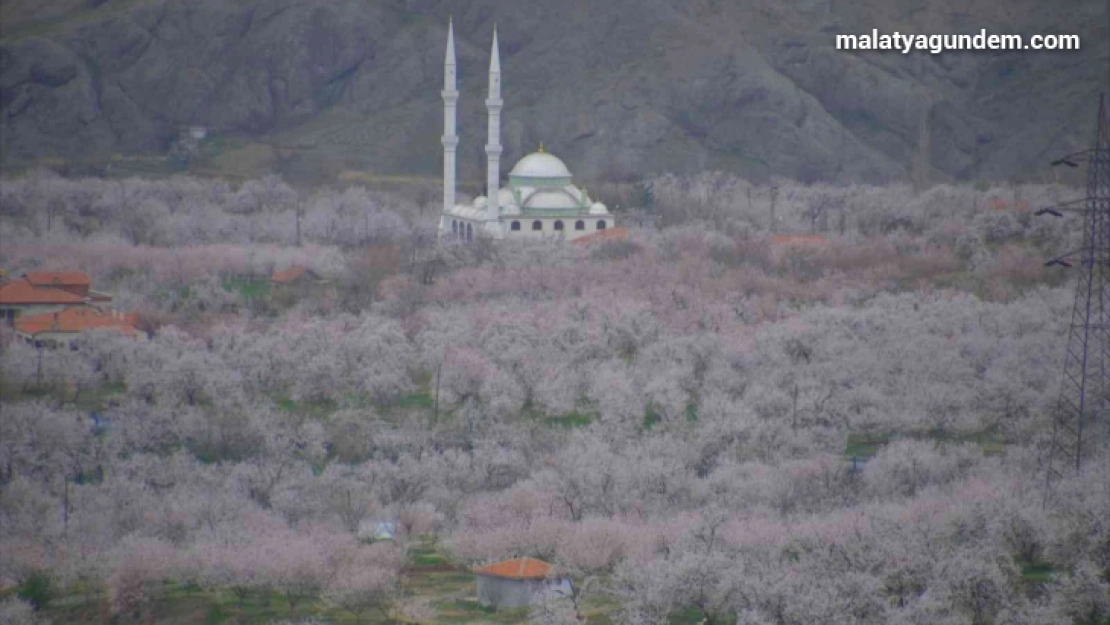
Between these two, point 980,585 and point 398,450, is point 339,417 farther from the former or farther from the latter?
point 980,585

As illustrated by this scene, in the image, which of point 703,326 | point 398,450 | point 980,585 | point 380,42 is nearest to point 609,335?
point 703,326

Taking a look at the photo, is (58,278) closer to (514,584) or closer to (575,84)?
(514,584)

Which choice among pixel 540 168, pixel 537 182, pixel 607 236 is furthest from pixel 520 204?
pixel 607 236

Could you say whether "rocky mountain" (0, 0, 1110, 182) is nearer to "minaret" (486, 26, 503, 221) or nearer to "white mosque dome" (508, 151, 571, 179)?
"white mosque dome" (508, 151, 571, 179)

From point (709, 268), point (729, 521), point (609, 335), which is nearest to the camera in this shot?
point (729, 521)

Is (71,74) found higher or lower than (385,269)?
higher

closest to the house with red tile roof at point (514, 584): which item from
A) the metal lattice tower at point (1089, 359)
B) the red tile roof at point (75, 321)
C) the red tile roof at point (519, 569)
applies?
the red tile roof at point (519, 569)

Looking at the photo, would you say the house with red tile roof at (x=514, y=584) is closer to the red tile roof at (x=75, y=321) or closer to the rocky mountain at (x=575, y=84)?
the red tile roof at (x=75, y=321)

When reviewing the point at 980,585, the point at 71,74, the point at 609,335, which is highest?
the point at 71,74

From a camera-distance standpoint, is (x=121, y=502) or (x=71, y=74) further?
(x=71, y=74)
